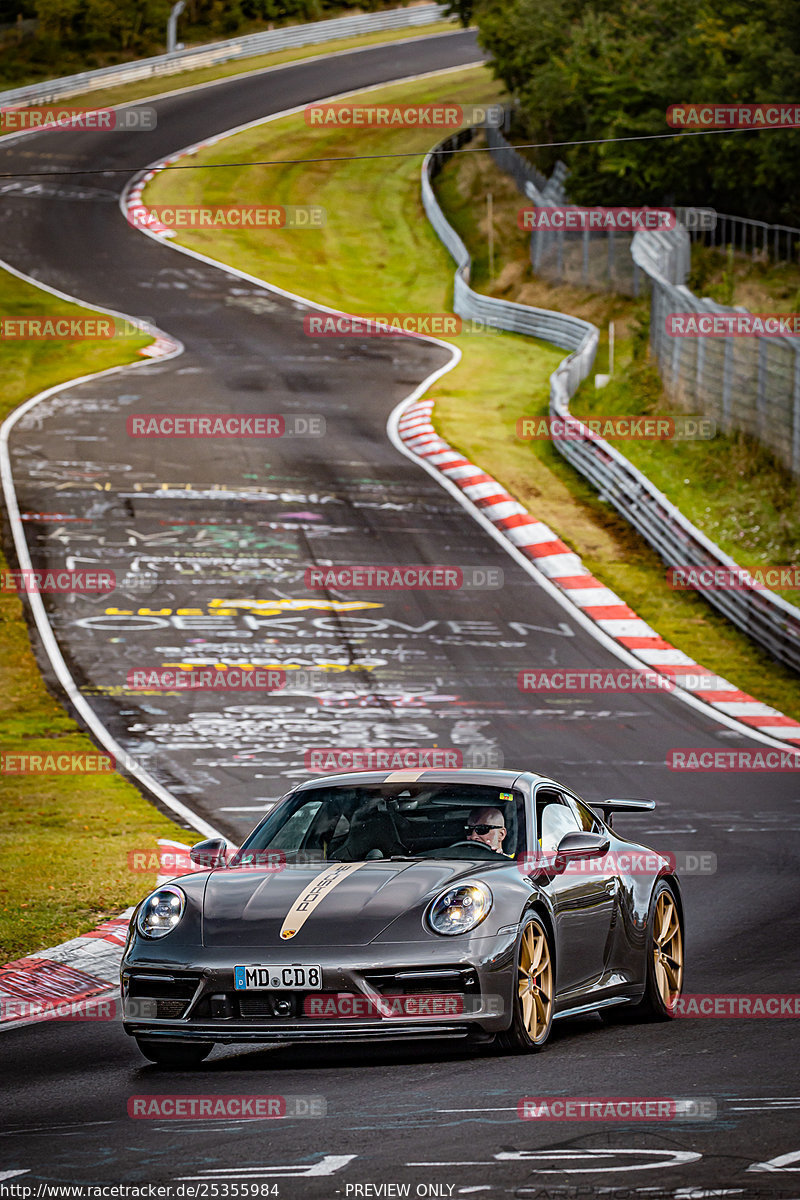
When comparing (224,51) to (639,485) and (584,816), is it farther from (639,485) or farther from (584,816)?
(584,816)

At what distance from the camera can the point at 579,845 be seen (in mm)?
8102

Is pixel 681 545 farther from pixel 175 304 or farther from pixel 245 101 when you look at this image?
pixel 245 101

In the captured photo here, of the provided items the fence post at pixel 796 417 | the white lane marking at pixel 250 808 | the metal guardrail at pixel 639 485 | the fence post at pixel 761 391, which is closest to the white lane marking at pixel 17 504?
the white lane marking at pixel 250 808

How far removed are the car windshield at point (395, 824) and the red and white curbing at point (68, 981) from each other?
64.7 inches

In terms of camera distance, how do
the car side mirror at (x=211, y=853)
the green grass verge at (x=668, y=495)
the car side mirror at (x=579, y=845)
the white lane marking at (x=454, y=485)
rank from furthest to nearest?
1. the green grass verge at (x=668, y=495)
2. the white lane marking at (x=454, y=485)
3. the car side mirror at (x=211, y=853)
4. the car side mirror at (x=579, y=845)

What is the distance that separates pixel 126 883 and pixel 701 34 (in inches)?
1522

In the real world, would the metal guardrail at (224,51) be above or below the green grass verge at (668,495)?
above

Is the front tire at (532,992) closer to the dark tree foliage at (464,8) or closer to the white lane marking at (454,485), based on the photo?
the white lane marking at (454,485)

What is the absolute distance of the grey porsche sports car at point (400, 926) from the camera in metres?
7.21

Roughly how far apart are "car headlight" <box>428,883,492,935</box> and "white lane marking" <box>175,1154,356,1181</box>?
1.82 meters

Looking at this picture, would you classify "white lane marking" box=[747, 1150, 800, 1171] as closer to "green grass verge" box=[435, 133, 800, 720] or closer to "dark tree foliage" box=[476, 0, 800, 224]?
"green grass verge" box=[435, 133, 800, 720]

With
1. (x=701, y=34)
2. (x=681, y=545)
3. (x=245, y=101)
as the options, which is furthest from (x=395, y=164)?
(x=681, y=545)

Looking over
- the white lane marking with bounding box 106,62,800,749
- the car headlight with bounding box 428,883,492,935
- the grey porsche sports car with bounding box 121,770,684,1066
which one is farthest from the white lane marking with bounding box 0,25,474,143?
the car headlight with bounding box 428,883,492,935

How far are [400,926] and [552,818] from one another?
1.62 meters
